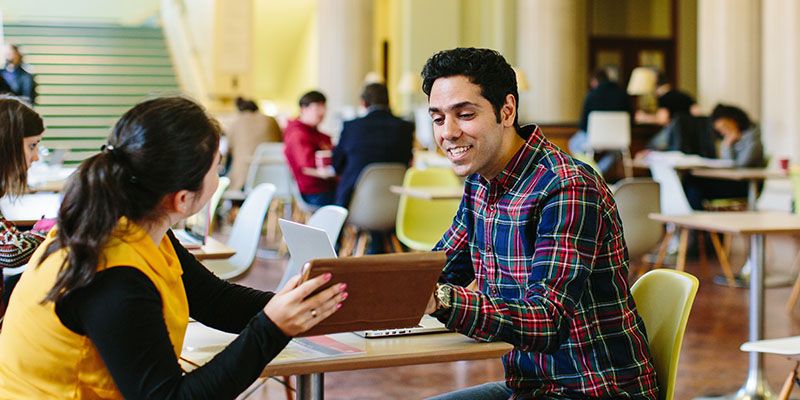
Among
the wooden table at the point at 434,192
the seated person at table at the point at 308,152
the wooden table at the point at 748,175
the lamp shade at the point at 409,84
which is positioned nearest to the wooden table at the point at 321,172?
the seated person at table at the point at 308,152

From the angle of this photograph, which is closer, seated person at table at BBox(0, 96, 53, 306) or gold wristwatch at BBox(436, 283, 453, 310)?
gold wristwatch at BBox(436, 283, 453, 310)

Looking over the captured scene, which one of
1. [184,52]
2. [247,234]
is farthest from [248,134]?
[184,52]

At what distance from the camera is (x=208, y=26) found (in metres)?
16.2

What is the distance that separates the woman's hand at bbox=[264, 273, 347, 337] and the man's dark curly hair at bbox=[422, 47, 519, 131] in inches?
22.8

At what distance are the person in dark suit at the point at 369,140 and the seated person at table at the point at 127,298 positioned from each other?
5.19 meters

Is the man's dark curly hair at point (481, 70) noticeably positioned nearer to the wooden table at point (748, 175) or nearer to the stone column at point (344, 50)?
the wooden table at point (748, 175)

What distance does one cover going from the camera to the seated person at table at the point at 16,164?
291cm

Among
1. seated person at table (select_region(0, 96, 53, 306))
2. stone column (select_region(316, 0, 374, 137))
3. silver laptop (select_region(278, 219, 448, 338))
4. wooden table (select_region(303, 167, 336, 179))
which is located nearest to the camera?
silver laptop (select_region(278, 219, 448, 338))

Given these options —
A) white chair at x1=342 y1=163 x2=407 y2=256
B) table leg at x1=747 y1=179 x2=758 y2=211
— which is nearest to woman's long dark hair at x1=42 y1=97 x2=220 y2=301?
white chair at x1=342 y1=163 x2=407 y2=256

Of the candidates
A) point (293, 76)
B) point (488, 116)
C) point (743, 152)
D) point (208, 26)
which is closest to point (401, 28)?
point (208, 26)

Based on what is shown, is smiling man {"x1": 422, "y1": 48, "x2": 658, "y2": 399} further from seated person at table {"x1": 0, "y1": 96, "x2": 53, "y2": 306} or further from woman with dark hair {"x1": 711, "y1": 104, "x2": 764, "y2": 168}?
woman with dark hair {"x1": 711, "y1": 104, "x2": 764, "y2": 168}

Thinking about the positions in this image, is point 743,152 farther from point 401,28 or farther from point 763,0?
point 401,28

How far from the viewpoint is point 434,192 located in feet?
18.7

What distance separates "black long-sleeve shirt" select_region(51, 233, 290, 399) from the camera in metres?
1.54
